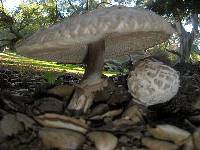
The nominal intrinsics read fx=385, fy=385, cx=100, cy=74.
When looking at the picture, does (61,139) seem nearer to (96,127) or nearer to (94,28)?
(96,127)

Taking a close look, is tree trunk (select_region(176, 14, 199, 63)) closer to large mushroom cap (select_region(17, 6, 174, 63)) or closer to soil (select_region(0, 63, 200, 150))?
soil (select_region(0, 63, 200, 150))

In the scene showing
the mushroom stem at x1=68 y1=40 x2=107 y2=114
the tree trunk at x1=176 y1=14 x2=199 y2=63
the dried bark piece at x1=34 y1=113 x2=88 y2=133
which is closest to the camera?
the dried bark piece at x1=34 y1=113 x2=88 y2=133

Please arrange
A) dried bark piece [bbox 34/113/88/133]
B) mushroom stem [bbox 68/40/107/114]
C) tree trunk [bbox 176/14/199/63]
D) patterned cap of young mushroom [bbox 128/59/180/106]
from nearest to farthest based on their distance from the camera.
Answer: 1. dried bark piece [bbox 34/113/88/133]
2. patterned cap of young mushroom [bbox 128/59/180/106]
3. mushroom stem [bbox 68/40/107/114]
4. tree trunk [bbox 176/14/199/63]

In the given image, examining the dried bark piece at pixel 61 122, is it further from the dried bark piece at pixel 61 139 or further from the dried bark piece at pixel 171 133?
the dried bark piece at pixel 171 133

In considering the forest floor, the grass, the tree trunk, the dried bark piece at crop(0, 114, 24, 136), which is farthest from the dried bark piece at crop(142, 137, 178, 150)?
the tree trunk

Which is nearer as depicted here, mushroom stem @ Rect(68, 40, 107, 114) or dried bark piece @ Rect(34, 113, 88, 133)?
dried bark piece @ Rect(34, 113, 88, 133)

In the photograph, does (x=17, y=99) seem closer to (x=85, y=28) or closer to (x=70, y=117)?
(x=70, y=117)

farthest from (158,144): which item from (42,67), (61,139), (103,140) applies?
(42,67)
